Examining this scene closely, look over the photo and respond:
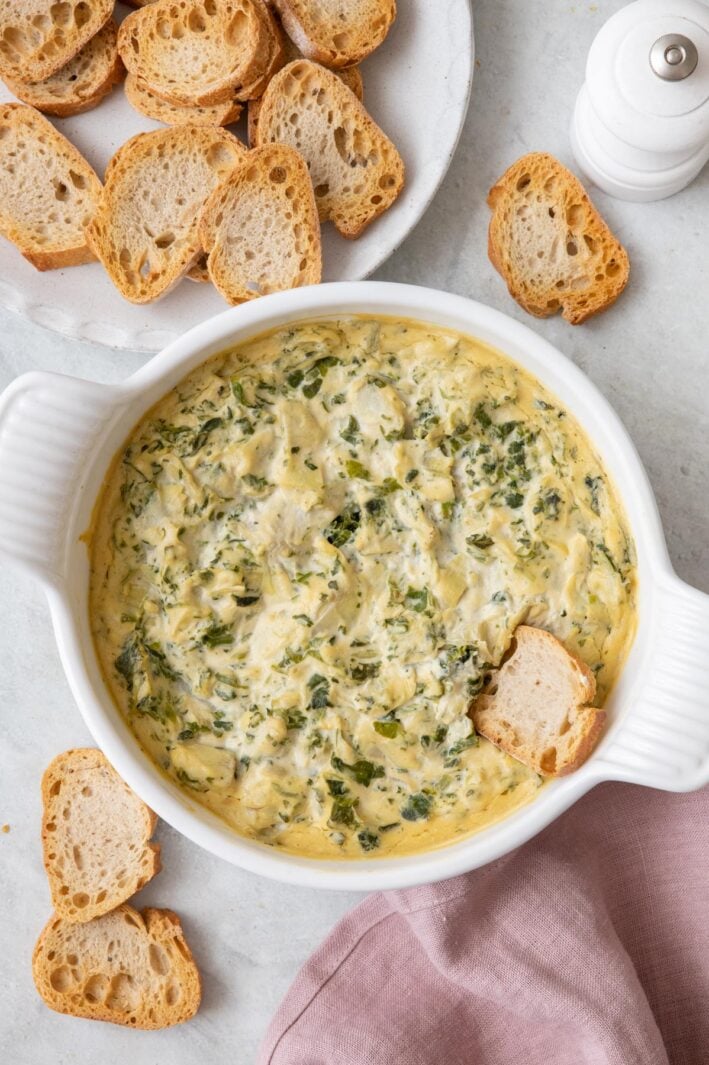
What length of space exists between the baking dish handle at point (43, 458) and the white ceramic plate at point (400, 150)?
19.3 inches

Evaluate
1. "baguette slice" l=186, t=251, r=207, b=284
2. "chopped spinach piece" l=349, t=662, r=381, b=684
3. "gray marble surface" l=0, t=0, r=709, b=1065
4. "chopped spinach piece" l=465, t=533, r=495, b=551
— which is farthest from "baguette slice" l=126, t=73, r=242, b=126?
"chopped spinach piece" l=349, t=662, r=381, b=684

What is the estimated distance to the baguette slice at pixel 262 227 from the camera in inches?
93.0

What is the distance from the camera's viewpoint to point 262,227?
2383mm

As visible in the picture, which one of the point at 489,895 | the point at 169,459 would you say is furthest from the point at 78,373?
the point at 489,895

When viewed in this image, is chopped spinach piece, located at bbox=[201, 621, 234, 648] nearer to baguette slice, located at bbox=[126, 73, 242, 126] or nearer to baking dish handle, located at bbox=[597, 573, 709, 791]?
baking dish handle, located at bbox=[597, 573, 709, 791]

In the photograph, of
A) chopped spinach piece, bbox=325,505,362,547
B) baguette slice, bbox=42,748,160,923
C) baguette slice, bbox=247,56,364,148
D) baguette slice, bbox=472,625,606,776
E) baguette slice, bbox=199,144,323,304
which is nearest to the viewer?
baguette slice, bbox=472,625,606,776

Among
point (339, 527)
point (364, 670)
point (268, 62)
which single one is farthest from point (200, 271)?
point (364, 670)

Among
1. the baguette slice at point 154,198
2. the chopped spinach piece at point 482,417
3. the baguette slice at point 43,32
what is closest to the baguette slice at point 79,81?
the baguette slice at point 43,32

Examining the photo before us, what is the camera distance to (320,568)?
6.96 feet

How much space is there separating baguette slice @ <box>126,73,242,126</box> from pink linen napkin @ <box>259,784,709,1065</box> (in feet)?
5.69

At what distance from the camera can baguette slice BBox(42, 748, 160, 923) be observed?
102 inches

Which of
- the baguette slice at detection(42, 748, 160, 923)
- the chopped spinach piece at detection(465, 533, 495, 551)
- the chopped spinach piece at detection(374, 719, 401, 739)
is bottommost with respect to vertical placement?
the baguette slice at detection(42, 748, 160, 923)

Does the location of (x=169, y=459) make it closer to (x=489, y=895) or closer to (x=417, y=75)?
(x=417, y=75)

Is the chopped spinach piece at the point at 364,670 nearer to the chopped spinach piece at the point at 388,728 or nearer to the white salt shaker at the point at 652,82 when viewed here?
the chopped spinach piece at the point at 388,728
